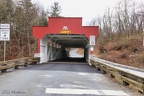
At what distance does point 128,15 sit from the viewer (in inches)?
1895

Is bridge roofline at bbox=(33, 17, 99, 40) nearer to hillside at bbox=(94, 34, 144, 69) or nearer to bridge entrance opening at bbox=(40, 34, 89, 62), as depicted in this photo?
bridge entrance opening at bbox=(40, 34, 89, 62)

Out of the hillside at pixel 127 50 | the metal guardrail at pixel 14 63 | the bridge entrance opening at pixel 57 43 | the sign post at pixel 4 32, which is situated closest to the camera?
the metal guardrail at pixel 14 63

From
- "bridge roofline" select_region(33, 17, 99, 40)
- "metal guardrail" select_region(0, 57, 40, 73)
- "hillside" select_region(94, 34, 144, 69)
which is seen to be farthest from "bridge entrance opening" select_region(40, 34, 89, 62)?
"metal guardrail" select_region(0, 57, 40, 73)

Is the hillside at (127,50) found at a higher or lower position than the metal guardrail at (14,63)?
higher

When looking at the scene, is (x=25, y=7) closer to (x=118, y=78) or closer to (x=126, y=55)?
(x=126, y=55)

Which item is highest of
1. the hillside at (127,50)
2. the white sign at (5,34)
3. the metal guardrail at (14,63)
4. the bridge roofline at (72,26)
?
the bridge roofline at (72,26)

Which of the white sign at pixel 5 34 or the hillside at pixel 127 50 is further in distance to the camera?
the hillside at pixel 127 50

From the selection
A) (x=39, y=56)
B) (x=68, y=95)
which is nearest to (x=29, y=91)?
(x=68, y=95)

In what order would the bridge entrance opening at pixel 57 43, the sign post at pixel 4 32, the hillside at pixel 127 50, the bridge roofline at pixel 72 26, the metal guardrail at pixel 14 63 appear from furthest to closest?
the bridge entrance opening at pixel 57 43, the bridge roofline at pixel 72 26, the hillside at pixel 127 50, the sign post at pixel 4 32, the metal guardrail at pixel 14 63

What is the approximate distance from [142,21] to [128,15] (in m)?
5.50

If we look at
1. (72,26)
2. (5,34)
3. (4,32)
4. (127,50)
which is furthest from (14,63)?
(127,50)

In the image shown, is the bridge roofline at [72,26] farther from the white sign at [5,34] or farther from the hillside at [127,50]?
the white sign at [5,34]

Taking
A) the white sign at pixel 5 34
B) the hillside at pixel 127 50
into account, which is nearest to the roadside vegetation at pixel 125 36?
the hillside at pixel 127 50

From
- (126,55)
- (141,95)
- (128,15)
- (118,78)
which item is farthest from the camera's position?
(128,15)
